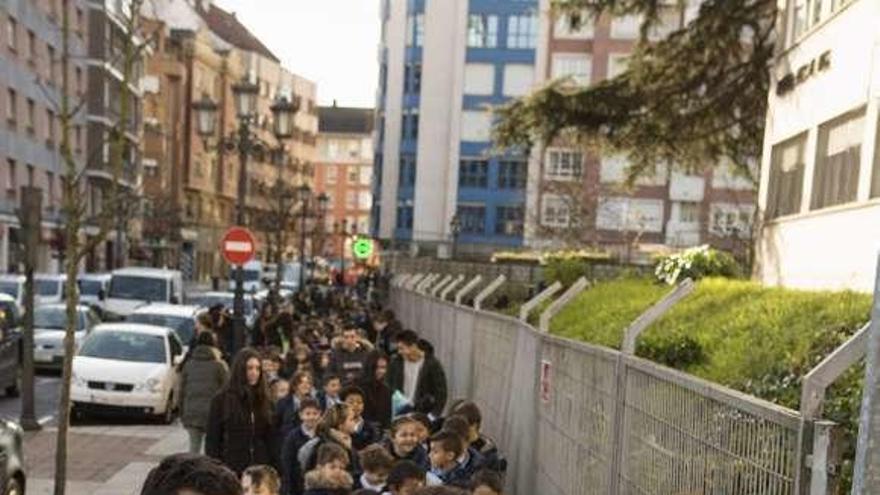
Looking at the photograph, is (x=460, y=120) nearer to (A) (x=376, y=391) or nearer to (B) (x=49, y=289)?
(B) (x=49, y=289)

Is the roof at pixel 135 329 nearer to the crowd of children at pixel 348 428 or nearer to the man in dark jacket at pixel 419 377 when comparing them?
the crowd of children at pixel 348 428

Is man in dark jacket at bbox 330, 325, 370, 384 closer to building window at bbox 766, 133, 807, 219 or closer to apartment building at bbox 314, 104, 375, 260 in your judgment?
building window at bbox 766, 133, 807, 219

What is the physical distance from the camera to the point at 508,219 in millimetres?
74688

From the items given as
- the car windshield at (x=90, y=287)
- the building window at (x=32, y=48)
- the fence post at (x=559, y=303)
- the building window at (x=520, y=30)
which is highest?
the building window at (x=520, y=30)

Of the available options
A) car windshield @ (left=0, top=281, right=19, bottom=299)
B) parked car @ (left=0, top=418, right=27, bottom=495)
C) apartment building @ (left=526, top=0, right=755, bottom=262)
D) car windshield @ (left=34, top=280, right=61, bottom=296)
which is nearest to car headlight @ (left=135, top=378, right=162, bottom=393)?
parked car @ (left=0, top=418, right=27, bottom=495)

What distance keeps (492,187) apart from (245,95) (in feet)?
182

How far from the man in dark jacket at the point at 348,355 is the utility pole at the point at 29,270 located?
14.2 ft

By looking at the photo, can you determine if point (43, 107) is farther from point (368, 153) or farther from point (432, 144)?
point (368, 153)

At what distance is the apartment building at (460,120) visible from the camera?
7400cm

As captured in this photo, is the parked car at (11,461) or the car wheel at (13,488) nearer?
the parked car at (11,461)

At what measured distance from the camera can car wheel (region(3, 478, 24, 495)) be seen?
27.4ft

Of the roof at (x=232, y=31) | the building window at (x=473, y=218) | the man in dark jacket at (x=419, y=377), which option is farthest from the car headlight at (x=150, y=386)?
the roof at (x=232, y=31)

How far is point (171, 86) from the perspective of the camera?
256 feet

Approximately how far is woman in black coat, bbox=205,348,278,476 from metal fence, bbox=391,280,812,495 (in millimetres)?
2092
